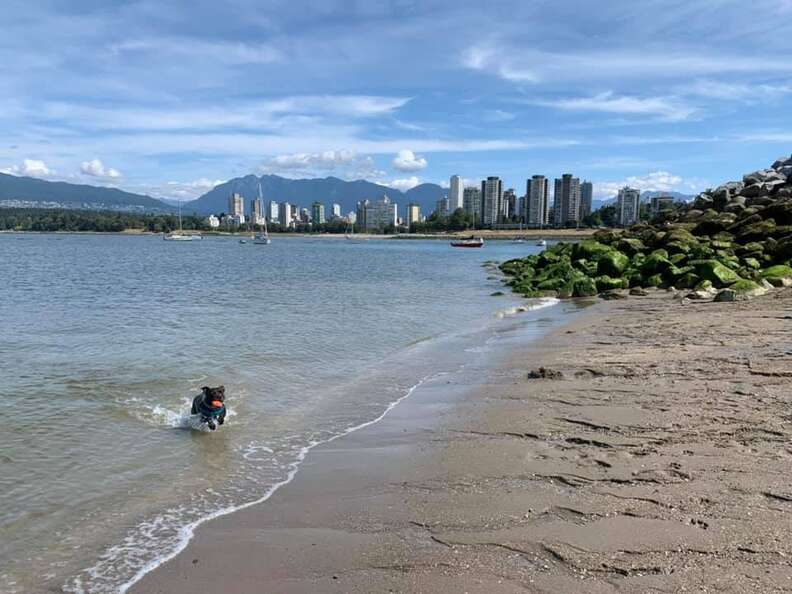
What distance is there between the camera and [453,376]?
13.2 meters

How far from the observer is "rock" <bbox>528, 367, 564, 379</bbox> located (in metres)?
11.9

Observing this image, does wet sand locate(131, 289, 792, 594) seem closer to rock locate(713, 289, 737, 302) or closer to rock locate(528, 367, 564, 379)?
rock locate(528, 367, 564, 379)

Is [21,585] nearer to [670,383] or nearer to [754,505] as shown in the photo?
[754,505]

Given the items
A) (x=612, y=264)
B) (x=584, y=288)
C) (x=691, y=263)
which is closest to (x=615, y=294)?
(x=584, y=288)

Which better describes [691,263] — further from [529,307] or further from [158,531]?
[158,531]

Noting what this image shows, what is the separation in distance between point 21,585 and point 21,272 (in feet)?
166

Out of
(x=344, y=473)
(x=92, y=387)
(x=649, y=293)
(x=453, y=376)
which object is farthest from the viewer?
(x=649, y=293)

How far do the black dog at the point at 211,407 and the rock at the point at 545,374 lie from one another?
5895 mm

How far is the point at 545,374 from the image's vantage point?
475 inches

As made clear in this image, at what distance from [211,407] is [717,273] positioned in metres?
23.5

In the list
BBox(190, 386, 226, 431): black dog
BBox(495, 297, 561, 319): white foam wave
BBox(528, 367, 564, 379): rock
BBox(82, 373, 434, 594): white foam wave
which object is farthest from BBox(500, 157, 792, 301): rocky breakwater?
BBox(82, 373, 434, 594): white foam wave

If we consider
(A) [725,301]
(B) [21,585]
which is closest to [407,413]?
(B) [21,585]

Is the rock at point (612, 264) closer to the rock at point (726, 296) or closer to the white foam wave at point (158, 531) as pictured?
the rock at point (726, 296)

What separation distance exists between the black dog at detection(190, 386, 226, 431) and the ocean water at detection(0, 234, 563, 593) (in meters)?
0.24
